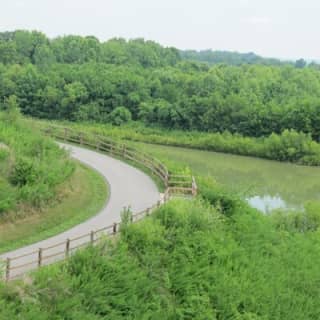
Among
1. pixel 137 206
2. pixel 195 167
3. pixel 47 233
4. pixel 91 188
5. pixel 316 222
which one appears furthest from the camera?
pixel 195 167

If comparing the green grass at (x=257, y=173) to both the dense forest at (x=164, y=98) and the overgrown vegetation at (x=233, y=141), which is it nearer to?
the overgrown vegetation at (x=233, y=141)

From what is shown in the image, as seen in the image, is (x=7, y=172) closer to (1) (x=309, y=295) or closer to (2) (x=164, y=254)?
(2) (x=164, y=254)

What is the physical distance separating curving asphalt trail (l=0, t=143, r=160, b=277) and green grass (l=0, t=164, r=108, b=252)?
0.35 meters

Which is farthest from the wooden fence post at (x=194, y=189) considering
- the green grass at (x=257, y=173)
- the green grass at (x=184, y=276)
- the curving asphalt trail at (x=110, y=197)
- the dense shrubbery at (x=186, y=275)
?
the green grass at (x=257, y=173)

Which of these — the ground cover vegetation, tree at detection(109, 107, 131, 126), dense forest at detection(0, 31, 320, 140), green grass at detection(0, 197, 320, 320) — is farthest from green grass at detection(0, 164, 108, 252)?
tree at detection(109, 107, 131, 126)

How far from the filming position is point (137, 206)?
979 inches

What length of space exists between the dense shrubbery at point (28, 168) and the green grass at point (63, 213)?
53 centimetres

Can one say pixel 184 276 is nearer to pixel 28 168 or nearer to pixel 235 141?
pixel 28 168

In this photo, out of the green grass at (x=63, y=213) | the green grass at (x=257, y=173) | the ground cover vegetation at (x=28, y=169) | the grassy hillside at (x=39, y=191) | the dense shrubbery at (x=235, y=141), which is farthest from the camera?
the dense shrubbery at (x=235, y=141)

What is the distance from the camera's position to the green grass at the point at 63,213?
20.3 m

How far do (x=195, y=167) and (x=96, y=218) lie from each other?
27377 millimetres

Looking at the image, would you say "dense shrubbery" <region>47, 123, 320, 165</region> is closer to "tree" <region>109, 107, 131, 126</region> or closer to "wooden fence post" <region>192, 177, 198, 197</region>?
"tree" <region>109, 107, 131, 126</region>

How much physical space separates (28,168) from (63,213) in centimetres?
215

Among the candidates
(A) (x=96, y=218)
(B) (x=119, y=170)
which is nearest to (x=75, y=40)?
(B) (x=119, y=170)
